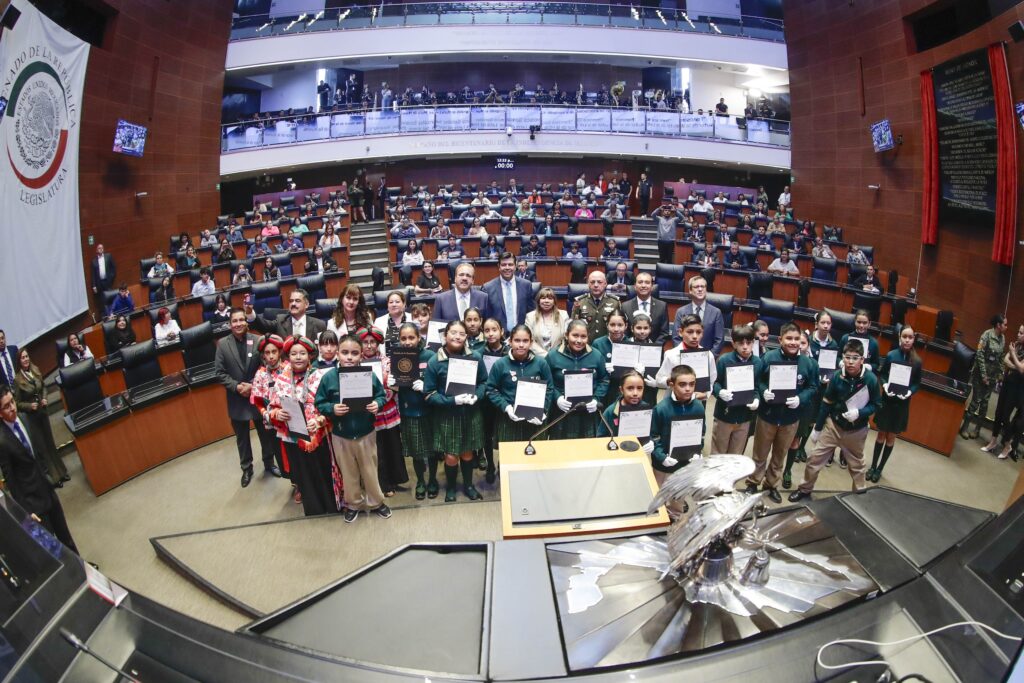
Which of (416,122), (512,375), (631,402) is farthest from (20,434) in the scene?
(416,122)

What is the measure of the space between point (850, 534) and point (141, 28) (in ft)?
51.7

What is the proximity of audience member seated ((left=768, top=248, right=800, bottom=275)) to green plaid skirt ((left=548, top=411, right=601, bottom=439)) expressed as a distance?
7134 millimetres

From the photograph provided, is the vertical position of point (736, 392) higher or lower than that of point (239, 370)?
lower

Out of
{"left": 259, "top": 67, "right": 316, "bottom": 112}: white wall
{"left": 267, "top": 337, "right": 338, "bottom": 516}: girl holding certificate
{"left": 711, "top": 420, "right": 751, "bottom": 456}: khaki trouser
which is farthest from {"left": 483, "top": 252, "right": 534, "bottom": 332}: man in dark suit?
{"left": 259, "top": 67, "right": 316, "bottom": 112}: white wall

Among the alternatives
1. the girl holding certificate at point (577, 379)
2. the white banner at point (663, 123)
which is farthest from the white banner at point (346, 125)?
the girl holding certificate at point (577, 379)

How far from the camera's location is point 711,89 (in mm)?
21953

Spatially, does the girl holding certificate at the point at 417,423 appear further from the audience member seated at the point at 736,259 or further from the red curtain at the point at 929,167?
the red curtain at the point at 929,167

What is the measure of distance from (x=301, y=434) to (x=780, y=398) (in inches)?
151

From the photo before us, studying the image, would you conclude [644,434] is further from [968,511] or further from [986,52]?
[986,52]

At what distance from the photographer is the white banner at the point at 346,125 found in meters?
17.2

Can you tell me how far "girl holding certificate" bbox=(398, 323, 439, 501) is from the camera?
4.56m

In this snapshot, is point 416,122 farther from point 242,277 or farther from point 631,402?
point 631,402

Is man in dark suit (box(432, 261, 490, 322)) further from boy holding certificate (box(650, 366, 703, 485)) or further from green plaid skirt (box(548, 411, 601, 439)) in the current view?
boy holding certificate (box(650, 366, 703, 485))

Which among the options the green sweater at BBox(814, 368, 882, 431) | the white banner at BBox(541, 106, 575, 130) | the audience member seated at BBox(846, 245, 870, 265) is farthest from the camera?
the white banner at BBox(541, 106, 575, 130)
